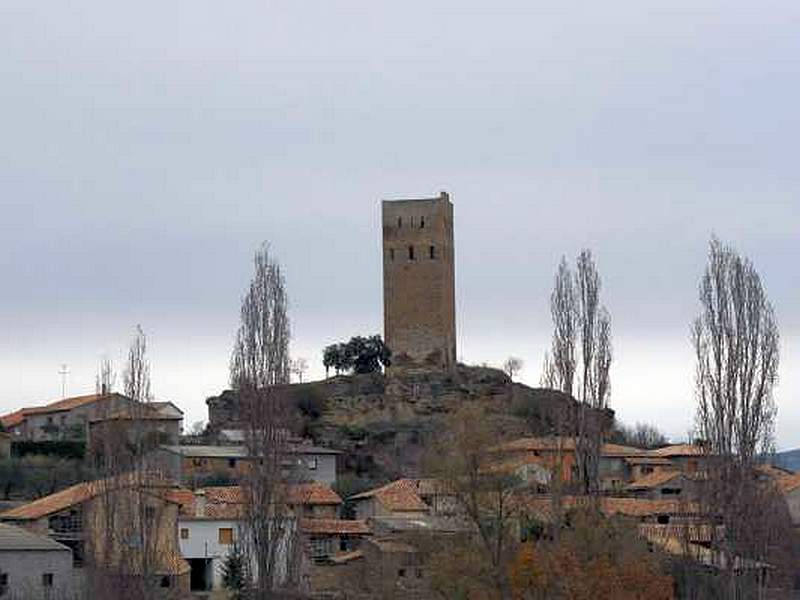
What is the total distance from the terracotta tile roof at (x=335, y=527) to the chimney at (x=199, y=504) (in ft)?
10.1

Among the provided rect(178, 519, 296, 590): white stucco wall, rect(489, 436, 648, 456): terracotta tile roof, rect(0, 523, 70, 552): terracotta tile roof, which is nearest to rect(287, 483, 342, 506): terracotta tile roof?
rect(178, 519, 296, 590): white stucco wall

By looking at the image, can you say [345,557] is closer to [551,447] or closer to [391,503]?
[551,447]

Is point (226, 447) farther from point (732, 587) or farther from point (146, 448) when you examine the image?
point (732, 587)

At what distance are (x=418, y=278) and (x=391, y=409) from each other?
10.7m

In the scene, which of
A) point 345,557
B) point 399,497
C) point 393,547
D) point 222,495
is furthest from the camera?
point 399,497

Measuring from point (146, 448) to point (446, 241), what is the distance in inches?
1735

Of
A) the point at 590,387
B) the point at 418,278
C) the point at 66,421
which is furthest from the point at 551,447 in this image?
the point at 418,278

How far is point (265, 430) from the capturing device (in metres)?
42.6

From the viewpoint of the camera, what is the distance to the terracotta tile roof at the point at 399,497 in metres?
59.2

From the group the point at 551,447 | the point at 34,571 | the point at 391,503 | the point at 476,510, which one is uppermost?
the point at 551,447

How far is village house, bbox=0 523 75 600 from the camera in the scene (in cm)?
4772

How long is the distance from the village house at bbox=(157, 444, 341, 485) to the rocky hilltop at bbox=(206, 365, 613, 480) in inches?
124

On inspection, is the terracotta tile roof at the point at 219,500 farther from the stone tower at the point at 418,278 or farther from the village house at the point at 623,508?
the stone tower at the point at 418,278

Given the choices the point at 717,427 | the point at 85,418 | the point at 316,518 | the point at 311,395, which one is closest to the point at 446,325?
the point at 311,395
